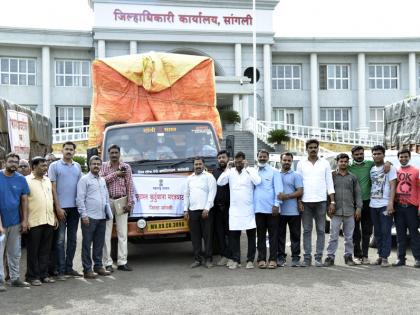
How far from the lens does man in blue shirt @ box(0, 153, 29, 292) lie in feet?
23.6

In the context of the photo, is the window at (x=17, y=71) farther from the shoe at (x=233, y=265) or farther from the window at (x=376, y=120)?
the shoe at (x=233, y=265)

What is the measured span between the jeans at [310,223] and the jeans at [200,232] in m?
1.48

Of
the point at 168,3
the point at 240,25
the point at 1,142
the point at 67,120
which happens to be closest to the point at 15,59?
the point at 67,120

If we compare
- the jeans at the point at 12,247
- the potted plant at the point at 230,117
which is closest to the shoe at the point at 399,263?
the jeans at the point at 12,247

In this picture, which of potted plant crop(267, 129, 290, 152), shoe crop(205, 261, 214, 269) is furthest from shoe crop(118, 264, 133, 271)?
potted plant crop(267, 129, 290, 152)

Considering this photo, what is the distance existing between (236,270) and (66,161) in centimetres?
301

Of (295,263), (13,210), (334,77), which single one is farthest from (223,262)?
(334,77)

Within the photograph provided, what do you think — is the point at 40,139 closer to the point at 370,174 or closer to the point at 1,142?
the point at 1,142

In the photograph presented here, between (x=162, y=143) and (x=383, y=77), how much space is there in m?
31.6

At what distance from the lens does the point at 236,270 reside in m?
8.16

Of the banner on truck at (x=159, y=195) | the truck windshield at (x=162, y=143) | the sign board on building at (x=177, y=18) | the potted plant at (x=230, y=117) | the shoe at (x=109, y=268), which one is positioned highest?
the sign board on building at (x=177, y=18)

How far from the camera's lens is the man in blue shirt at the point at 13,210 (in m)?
7.19

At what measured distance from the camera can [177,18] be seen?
33.8 meters

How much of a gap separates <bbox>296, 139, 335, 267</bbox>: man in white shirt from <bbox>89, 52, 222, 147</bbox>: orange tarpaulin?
2.81 metres
